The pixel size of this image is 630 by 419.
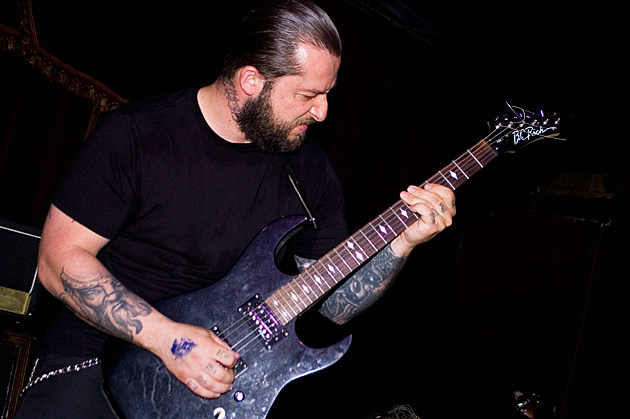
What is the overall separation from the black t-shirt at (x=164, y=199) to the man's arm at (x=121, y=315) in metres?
0.08

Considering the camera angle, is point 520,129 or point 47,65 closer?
point 520,129

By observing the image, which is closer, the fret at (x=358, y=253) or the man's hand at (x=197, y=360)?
the man's hand at (x=197, y=360)

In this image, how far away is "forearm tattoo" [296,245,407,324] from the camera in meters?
2.23

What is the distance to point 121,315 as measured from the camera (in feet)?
5.84

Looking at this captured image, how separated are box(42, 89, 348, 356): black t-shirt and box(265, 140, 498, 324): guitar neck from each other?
0.29 metres

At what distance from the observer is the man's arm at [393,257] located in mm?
1989

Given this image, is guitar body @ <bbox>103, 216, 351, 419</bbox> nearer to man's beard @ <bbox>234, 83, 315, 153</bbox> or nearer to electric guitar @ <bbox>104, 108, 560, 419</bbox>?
electric guitar @ <bbox>104, 108, 560, 419</bbox>

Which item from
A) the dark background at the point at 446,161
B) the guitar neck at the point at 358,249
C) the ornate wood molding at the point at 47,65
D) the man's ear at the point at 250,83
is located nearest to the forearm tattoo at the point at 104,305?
the guitar neck at the point at 358,249

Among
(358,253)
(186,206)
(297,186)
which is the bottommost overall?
(358,253)

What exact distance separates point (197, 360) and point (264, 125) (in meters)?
0.92

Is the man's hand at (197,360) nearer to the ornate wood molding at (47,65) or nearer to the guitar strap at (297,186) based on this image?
the guitar strap at (297,186)

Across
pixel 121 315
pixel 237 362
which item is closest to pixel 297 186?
pixel 237 362

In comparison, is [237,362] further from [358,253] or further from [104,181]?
[104,181]

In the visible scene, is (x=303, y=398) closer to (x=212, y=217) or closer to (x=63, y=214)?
(x=212, y=217)
